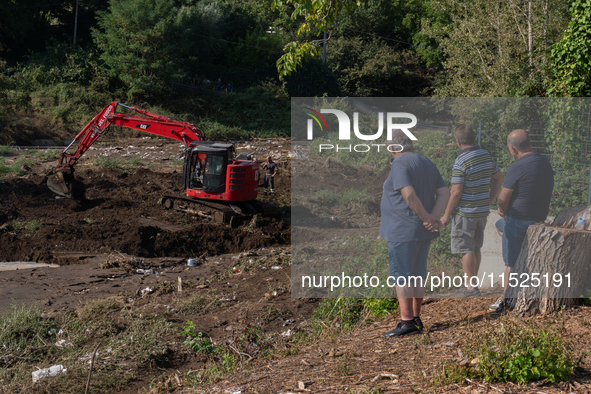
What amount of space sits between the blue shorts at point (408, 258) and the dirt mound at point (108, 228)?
22.7 ft

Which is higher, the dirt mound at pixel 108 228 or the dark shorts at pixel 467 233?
the dark shorts at pixel 467 233

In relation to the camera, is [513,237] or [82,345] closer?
[513,237]

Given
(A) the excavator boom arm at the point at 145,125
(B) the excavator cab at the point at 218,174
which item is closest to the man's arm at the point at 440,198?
(B) the excavator cab at the point at 218,174

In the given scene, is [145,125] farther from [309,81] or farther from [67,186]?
[309,81]

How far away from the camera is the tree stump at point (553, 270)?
457 centimetres

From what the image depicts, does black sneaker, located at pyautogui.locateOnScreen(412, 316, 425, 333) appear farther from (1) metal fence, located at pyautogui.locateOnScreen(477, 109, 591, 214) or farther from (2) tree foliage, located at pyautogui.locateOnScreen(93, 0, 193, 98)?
(2) tree foliage, located at pyautogui.locateOnScreen(93, 0, 193, 98)

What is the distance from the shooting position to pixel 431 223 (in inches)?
177

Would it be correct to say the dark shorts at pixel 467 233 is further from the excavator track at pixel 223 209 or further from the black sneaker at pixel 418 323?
the excavator track at pixel 223 209

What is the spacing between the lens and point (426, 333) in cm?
459

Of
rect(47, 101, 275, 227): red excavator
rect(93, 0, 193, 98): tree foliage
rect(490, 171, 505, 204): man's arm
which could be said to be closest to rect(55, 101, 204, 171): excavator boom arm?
rect(47, 101, 275, 227): red excavator

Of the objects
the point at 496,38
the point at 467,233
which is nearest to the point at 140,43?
the point at 496,38

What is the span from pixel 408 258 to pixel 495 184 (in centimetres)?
123

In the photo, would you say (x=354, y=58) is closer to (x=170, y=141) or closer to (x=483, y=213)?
(x=170, y=141)

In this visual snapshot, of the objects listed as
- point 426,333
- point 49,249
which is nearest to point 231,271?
point 49,249
